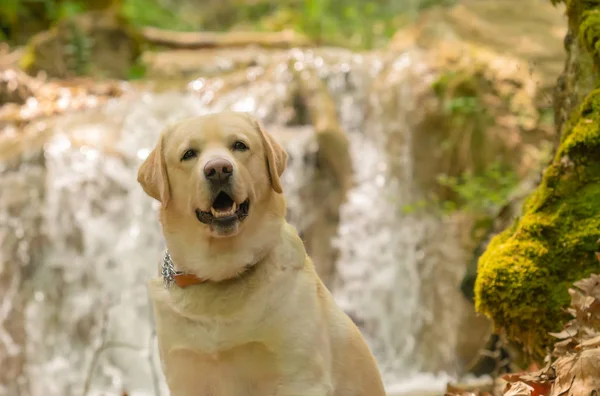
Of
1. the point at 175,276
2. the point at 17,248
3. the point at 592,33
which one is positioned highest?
the point at 17,248

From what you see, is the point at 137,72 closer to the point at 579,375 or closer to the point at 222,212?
the point at 222,212

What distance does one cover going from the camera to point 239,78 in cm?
981

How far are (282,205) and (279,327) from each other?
0.48 m

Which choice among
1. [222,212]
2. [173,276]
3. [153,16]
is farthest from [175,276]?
[153,16]

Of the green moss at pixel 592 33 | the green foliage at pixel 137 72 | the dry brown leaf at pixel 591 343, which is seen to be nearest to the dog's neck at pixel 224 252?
the dry brown leaf at pixel 591 343

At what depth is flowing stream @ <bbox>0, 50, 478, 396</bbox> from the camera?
22.7 feet

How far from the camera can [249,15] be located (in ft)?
61.7

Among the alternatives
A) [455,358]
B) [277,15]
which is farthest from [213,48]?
[455,358]

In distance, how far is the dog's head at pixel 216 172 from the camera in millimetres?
2342

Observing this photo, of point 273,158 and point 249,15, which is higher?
point 249,15

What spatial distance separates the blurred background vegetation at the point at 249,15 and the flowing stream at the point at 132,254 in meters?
5.34

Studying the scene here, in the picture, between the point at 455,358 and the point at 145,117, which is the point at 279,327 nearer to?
the point at 455,358

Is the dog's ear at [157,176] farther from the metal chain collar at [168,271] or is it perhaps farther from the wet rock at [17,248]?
the wet rock at [17,248]

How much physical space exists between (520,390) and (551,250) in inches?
36.1
